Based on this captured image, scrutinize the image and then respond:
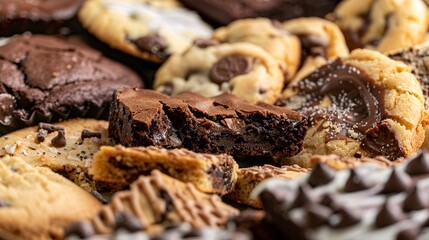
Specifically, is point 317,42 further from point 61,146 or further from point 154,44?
point 61,146

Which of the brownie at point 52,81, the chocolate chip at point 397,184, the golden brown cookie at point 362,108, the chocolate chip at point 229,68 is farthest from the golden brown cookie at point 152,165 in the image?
the chocolate chip at point 229,68

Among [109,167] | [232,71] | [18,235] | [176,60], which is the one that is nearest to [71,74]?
[176,60]

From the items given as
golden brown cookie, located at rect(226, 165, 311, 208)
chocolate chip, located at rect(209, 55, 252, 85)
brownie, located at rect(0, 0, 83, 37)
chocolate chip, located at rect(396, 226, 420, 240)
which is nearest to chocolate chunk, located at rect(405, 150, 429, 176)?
chocolate chip, located at rect(396, 226, 420, 240)

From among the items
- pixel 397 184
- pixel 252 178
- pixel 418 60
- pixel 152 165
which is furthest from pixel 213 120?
pixel 418 60

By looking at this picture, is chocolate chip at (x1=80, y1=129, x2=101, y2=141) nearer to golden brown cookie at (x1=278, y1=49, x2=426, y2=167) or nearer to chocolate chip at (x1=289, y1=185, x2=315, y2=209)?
golden brown cookie at (x1=278, y1=49, x2=426, y2=167)

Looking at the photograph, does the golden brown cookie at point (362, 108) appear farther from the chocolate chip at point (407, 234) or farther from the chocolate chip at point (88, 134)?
the chocolate chip at point (407, 234)

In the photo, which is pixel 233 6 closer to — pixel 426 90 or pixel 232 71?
pixel 232 71
